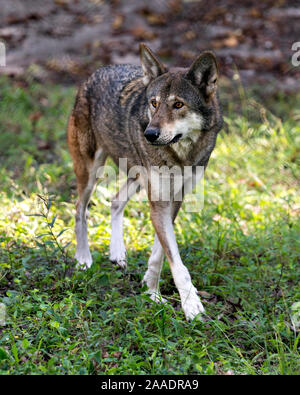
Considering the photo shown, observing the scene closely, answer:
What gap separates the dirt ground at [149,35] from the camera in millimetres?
9734

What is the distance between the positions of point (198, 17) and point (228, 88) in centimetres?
346

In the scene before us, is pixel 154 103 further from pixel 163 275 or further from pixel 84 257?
pixel 84 257

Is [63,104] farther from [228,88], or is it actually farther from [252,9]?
[252,9]

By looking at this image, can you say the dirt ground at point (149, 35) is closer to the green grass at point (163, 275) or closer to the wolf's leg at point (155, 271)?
the green grass at point (163, 275)

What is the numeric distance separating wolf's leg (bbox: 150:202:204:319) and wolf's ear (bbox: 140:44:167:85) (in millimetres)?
1080

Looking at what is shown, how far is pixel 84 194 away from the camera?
5.21 metres

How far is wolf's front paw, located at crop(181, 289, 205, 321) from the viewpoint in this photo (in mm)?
4012

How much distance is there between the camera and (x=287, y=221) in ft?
17.0

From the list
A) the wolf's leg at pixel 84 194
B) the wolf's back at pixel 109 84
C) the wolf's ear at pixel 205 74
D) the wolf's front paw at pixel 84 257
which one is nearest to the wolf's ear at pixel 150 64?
the wolf's ear at pixel 205 74

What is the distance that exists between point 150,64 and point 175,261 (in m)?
1.62

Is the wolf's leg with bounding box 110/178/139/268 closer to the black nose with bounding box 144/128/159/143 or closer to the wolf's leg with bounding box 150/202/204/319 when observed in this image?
the wolf's leg with bounding box 150/202/204/319

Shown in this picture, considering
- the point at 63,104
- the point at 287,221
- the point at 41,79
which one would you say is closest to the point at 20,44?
the point at 41,79

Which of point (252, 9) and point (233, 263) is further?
point (252, 9)
